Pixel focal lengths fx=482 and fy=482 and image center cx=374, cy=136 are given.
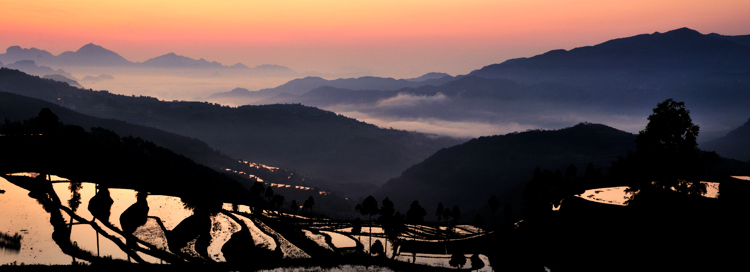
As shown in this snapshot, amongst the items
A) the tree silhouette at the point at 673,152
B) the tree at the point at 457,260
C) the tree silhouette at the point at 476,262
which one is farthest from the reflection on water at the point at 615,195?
the tree at the point at 457,260

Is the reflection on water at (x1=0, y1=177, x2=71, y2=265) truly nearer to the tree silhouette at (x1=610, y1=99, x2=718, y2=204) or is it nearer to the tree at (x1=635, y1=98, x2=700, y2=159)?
the tree silhouette at (x1=610, y1=99, x2=718, y2=204)

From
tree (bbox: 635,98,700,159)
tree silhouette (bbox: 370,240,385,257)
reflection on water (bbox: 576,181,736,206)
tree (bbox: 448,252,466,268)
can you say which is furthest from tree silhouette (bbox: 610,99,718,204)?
tree silhouette (bbox: 370,240,385,257)

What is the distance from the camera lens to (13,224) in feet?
316

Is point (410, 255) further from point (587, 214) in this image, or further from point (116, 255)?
point (116, 255)

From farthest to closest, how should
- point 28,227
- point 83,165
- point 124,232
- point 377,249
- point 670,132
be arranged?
1. point 83,165
2. point 377,249
3. point 124,232
4. point 28,227
5. point 670,132

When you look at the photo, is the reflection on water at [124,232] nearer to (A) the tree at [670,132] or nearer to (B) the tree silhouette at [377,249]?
(B) the tree silhouette at [377,249]

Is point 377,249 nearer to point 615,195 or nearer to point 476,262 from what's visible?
point 476,262

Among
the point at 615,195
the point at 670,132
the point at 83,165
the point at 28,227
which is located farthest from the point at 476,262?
the point at 83,165

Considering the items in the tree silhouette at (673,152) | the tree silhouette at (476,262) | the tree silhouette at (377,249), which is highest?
the tree silhouette at (673,152)

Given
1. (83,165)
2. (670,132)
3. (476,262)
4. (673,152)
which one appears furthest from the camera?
(83,165)

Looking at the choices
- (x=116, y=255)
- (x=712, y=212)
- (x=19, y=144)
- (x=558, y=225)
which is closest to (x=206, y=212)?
(x=116, y=255)

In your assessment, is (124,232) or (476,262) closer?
(124,232)

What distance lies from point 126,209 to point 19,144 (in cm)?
6589

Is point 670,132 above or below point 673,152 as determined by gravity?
above
